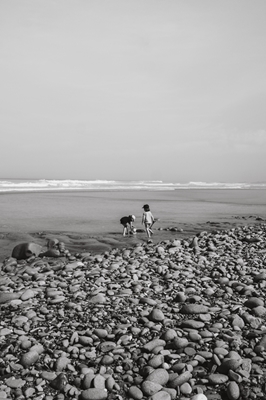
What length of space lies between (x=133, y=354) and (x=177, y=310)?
1.44 m

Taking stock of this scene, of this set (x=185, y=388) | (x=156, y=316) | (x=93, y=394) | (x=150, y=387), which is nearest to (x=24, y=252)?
(x=156, y=316)

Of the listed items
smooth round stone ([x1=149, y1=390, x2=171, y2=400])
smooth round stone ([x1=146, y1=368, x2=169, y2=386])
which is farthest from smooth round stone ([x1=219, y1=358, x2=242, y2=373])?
smooth round stone ([x1=149, y1=390, x2=171, y2=400])

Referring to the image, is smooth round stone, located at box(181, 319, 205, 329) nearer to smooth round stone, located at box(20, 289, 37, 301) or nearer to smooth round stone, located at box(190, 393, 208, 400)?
smooth round stone, located at box(190, 393, 208, 400)

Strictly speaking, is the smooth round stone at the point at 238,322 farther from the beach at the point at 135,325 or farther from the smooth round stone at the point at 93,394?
the smooth round stone at the point at 93,394

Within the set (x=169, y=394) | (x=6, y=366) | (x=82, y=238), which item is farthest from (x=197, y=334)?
(x=82, y=238)

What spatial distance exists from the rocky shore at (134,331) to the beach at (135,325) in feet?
0.05

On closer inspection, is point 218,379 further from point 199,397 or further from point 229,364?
point 199,397

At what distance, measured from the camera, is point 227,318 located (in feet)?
16.7

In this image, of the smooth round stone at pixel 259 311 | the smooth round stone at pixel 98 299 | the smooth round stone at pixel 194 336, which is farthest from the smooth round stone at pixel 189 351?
the smooth round stone at pixel 98 299

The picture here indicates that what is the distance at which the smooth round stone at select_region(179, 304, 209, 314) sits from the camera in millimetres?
5289

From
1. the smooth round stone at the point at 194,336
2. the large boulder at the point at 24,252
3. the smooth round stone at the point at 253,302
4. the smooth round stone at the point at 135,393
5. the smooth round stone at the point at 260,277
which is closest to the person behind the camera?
the smooth round stone at the point at 135,393

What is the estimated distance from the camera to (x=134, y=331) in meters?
4.75

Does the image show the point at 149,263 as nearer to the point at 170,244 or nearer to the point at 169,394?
the point at 170,244

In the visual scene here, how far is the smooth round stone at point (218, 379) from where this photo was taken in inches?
145
